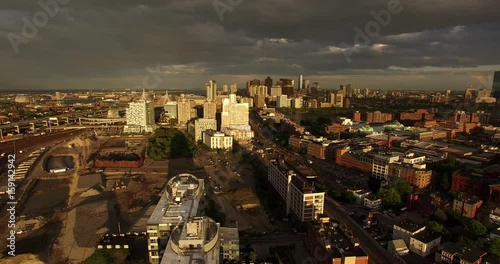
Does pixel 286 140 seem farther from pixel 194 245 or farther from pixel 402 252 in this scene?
pixel 194 245

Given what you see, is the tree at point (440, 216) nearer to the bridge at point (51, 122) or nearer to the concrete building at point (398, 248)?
the concrete building at point (398, 248)

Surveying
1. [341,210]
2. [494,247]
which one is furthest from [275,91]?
[494,247]

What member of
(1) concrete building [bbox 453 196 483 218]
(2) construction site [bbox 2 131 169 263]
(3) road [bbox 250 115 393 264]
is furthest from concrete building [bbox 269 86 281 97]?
(1) concrete building [bbox 453 196 483 218]

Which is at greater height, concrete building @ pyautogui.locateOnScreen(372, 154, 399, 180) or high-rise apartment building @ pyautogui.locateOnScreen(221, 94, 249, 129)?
high-rise apartment building @ pyautogui.locateOnScreen(221, 94, 249, 129)

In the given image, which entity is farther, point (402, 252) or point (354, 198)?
point (354, 198)

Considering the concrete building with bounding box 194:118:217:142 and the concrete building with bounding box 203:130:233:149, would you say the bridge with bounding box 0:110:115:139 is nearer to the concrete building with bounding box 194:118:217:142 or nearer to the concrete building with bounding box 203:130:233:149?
the concrete building with bounding box 194:118:217:142

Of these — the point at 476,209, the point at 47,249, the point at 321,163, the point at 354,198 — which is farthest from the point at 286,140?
the point at 47,249
